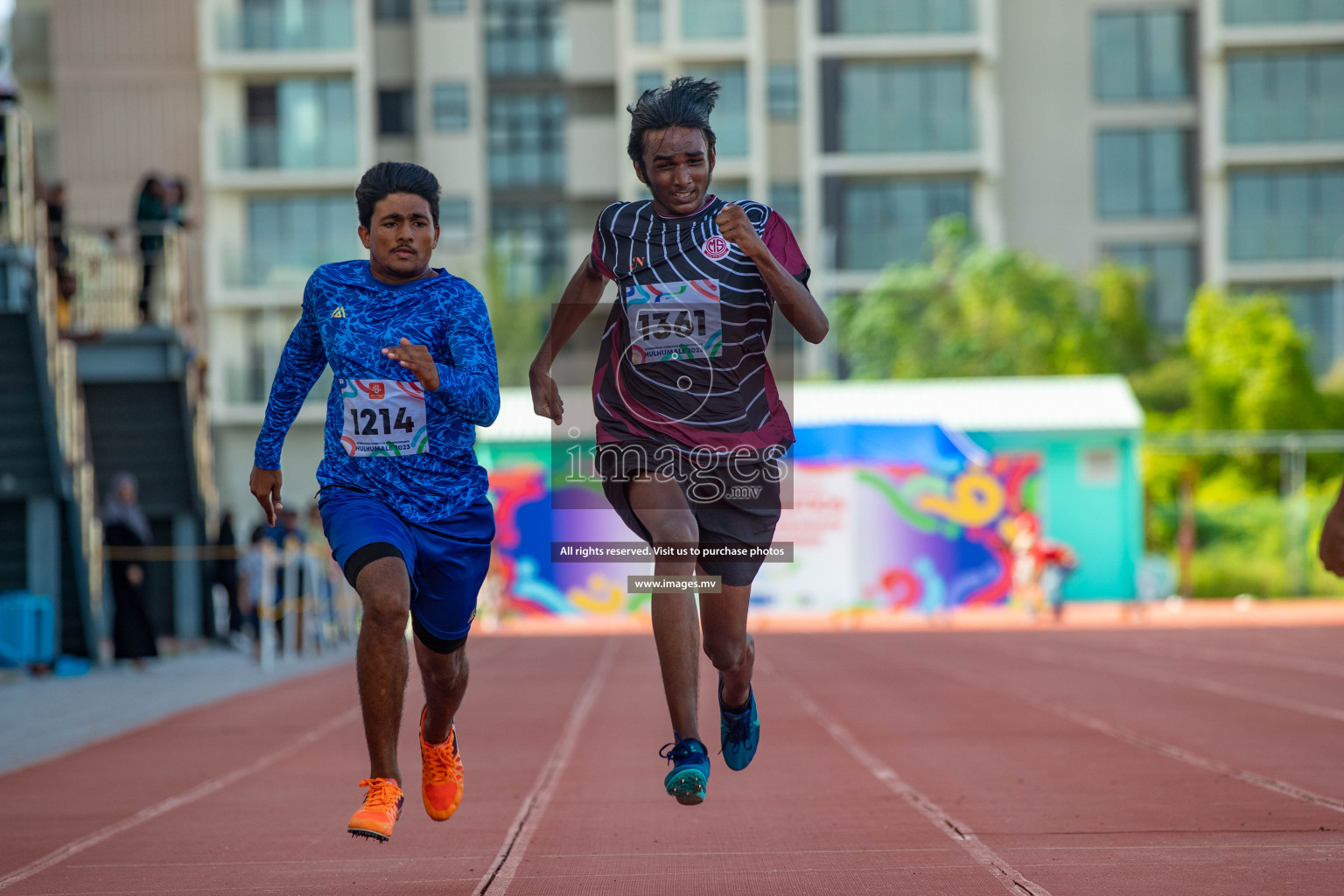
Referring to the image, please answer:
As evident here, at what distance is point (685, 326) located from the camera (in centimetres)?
524

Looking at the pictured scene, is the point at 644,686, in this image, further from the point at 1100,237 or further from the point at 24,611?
the point at 1100,237

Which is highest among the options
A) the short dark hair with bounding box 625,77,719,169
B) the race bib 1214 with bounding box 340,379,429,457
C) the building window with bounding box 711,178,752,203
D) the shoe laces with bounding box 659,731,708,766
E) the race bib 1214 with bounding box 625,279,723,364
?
the building window with bounding box 711,178,752,203

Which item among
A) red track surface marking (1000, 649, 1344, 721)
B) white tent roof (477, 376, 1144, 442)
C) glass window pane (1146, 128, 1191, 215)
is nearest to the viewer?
red track surface marking (1000, 649, 1344, 721)

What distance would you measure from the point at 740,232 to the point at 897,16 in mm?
42764

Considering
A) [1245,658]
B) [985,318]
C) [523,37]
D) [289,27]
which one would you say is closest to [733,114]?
[523,37]

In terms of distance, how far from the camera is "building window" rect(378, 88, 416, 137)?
157 feet

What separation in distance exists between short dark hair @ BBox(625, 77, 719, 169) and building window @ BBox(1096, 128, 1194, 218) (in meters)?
44.5

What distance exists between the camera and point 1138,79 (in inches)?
1885

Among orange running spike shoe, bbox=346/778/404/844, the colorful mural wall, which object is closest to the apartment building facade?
the colorful mural wall

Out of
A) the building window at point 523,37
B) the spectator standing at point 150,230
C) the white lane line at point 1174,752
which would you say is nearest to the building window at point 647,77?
the building window at point 523,37

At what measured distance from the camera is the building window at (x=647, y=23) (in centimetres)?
4706

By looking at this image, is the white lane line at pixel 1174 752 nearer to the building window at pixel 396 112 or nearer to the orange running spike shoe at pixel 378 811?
the orange running spike shoe at pixel 378 811

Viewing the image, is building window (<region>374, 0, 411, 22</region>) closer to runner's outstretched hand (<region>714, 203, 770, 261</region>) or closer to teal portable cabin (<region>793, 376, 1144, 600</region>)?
teal portable cabin (<region>793, 376, 1144, 600</region>)

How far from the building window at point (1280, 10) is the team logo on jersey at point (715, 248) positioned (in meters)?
44.9
